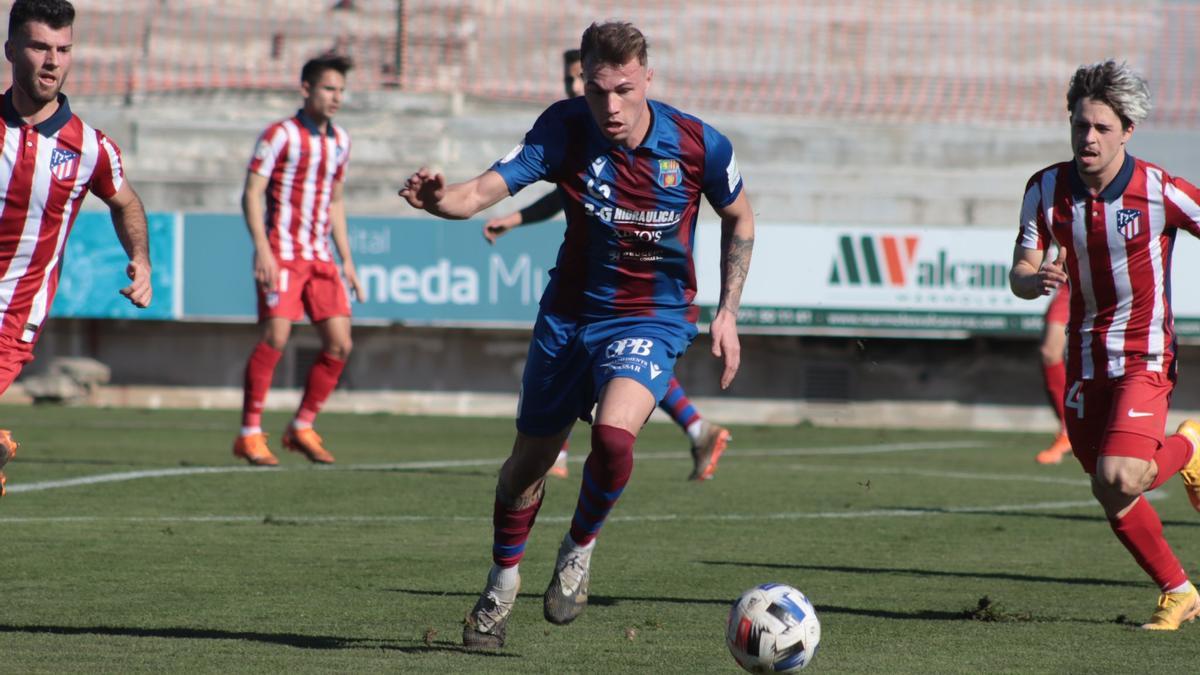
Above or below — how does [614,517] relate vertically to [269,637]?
below

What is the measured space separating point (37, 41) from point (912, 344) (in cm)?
1383

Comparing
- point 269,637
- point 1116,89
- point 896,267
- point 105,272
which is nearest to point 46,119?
point 269,637

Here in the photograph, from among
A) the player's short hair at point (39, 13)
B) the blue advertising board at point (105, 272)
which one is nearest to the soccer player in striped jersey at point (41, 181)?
the player's short hair at point (39, 13)

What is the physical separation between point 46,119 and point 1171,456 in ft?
13.7

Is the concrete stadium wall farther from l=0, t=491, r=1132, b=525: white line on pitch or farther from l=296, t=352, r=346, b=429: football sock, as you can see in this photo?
l=0, t=491, r=1132, b=525: white line on pitch

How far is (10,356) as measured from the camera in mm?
6062

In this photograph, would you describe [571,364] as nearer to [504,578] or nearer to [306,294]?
→ [504,578]

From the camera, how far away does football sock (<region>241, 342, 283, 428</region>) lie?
1092 centimetres

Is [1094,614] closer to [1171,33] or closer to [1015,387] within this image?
[1015,387]

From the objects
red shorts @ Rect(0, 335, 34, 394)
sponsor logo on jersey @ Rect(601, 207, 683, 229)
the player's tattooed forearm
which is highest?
sponsor logo on jersey @ Rect(601, 207, 683, 229)

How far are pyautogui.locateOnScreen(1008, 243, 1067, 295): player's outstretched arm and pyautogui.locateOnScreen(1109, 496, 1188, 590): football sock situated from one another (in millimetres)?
857

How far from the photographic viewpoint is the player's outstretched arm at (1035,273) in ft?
18.4

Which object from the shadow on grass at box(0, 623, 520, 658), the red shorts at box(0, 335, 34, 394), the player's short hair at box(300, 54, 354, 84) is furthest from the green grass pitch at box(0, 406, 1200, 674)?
the player's short hair at box(300, 54, 354, 84)

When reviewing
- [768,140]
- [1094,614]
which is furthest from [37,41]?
[768,140]
